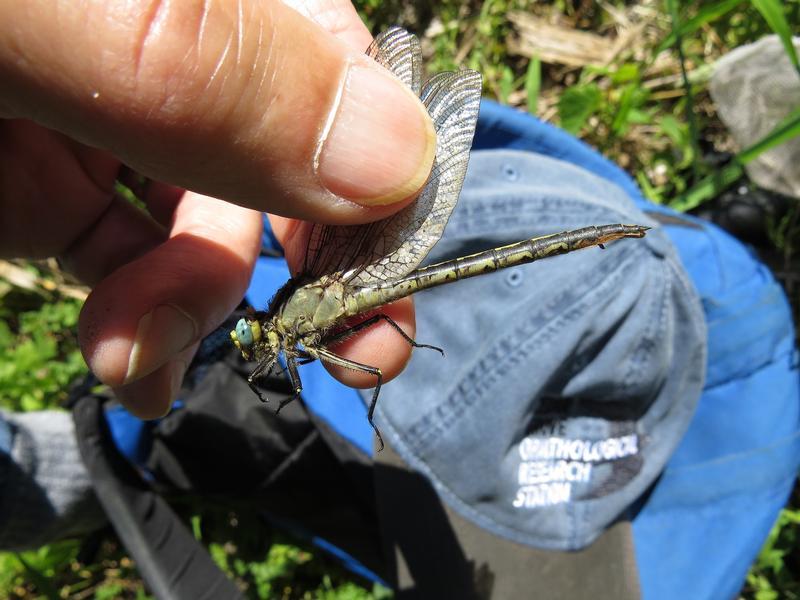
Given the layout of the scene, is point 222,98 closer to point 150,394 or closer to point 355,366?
point 355,366

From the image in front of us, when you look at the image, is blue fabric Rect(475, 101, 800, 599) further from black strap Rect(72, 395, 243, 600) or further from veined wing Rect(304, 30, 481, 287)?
black strap Rect(72, 395, 243, 600)

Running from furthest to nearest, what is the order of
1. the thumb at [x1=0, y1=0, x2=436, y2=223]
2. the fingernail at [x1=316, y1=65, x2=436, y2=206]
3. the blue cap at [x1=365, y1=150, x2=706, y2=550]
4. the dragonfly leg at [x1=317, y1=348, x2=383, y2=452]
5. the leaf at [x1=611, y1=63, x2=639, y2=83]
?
the leaf at [x1=611, y1=63, x2=639, y2=83] → the blue cap at [x1=365, y1=150, x2=706, y2=550] → the dragonfly leg at [x1=317, y1=348, x2=383, y2=452] → the fingernail at [x1=316, y1=65, x2=436, y2=206] → the thumb at [x1=0, y1=0, x2=436, y2=223]

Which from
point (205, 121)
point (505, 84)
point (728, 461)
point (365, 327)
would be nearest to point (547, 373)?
point (365, 327)

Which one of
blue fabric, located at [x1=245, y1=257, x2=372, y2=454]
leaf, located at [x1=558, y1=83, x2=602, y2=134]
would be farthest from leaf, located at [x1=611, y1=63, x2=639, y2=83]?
blue fabric, located at [x1=245, y1=257, x2=372, y2=454]

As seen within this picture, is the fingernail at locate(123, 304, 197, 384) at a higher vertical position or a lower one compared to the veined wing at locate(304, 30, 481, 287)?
lower

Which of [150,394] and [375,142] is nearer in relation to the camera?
[375,142]

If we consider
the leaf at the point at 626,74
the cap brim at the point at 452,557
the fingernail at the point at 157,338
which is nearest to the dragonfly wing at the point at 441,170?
the fingernail at the point at 157,338

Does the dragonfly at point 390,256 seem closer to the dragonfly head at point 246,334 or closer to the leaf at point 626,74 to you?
the dragonfly head at point 246,334
